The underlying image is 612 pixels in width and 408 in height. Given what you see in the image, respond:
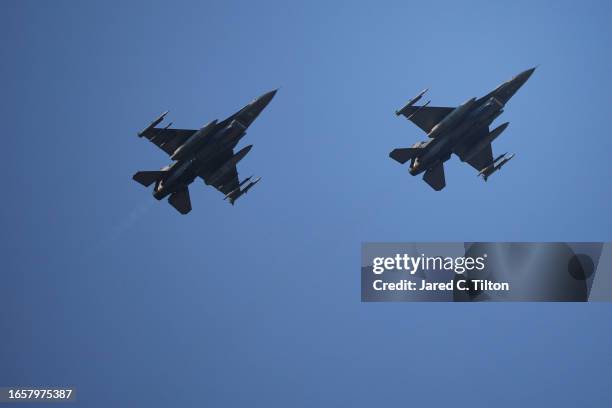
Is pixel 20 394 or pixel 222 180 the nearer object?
pixel 20 394

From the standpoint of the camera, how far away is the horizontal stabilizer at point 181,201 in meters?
→ 78.5

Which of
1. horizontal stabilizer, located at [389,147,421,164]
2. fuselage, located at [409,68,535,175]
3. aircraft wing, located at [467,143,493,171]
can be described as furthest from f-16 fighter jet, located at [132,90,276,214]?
aircraft wing, located at [467,143,493,171]

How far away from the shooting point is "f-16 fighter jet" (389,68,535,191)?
73938 millimetres

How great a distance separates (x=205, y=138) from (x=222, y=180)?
767cm

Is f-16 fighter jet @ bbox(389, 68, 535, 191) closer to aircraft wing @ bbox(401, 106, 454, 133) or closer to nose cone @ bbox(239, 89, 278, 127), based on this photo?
aircraft wing @ bbox(401, 106, 454, 133)

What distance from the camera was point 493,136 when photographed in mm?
76000

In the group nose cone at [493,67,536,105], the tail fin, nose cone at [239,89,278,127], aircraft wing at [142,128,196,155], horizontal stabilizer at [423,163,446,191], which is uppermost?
nose cone at [493,67,536,105]

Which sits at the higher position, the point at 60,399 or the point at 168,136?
the point at 168,136

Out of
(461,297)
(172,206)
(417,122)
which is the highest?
(417,122)

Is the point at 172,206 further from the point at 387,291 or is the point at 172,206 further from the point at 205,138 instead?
the point at 387,291

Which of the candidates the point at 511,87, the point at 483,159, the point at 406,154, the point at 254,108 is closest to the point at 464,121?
the point at 511,87

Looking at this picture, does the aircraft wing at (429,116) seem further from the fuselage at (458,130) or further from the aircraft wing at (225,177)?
the aircraft wing at (225,177)

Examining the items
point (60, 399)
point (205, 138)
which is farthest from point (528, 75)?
point (60, 399)

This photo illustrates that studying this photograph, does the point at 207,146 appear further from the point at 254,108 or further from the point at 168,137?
the point at 254,108
